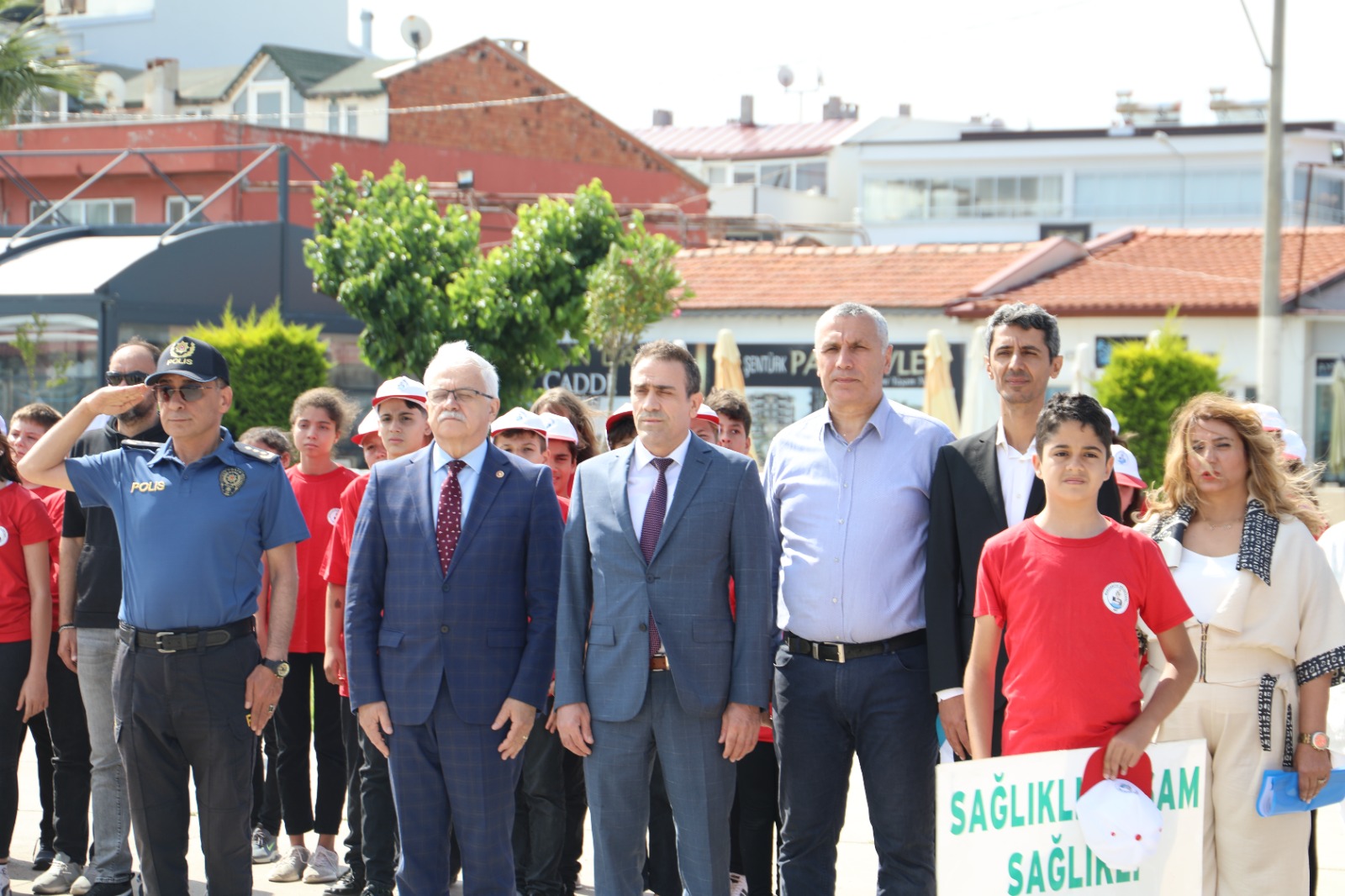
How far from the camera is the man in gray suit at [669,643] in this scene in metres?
4.49

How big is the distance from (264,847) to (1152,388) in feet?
46.4

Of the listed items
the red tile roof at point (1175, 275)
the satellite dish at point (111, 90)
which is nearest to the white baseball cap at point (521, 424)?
the red tile roof at point (1175, 275)

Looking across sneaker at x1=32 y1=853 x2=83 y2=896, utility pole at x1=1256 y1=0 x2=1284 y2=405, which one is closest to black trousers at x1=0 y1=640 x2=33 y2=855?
sneaker at x1=32 y1=853 x2=83 y2=896

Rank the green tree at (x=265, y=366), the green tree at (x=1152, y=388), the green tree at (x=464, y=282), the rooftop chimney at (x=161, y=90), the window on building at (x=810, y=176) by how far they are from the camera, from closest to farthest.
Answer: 1. the green tree at (x=265, y=366)
2. the green tree at (x=464, y=282)
3. the green tree at (x=1152, y=388)
4. the rooftop chimney at (x=161, y=90)
5. the window on building at (x=810, y=176)

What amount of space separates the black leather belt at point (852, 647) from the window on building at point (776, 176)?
5211cm

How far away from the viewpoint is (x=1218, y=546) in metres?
4.62

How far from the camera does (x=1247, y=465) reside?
467 cm

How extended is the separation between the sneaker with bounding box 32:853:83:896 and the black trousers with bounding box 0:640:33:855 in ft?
0.69

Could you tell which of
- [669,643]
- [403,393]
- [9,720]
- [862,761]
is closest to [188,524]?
[403,393]

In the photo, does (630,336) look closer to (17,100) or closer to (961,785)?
(17,100)

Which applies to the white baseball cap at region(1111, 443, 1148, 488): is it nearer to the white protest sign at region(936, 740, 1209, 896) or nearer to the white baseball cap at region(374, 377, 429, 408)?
the white protest sign at region(936, 740, 1209, 896)

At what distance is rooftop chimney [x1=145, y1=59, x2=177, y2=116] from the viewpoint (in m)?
38.3

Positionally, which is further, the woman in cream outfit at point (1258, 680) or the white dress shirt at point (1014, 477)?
the white dress shirt at point (1014, 477)

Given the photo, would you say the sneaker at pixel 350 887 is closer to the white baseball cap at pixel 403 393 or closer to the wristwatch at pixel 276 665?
the wristwatch at pixel 276 665
